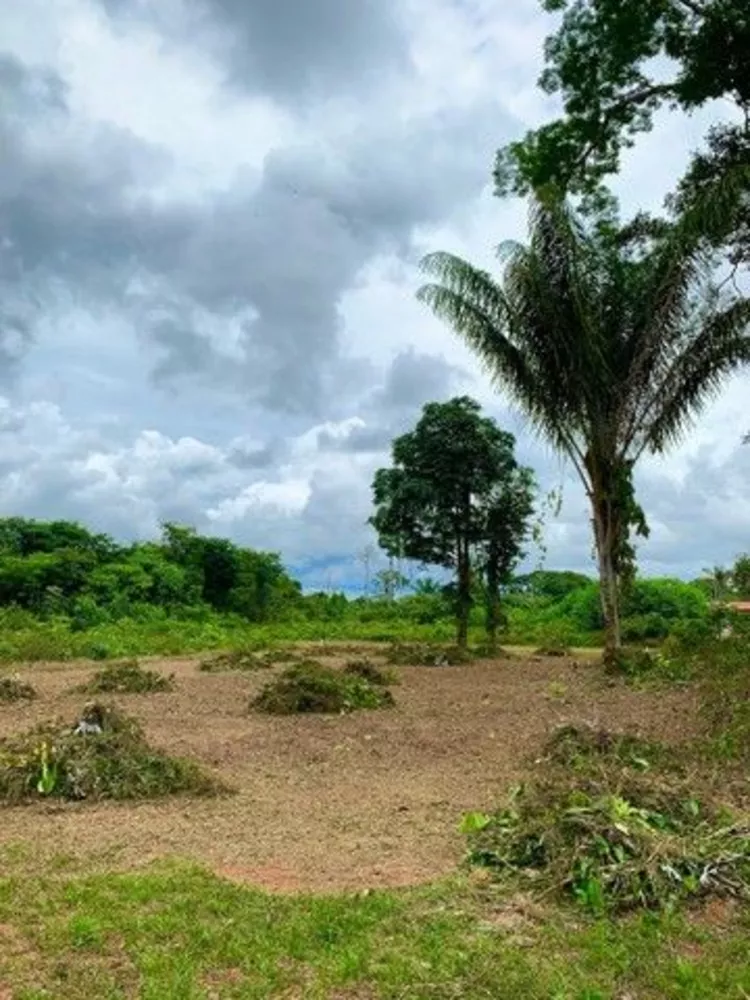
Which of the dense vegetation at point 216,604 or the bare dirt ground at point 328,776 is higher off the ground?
the dense vegetation at point 216,604

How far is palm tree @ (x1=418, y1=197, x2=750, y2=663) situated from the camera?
56.4ft

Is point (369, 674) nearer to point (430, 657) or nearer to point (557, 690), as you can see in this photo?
point (557, 690)

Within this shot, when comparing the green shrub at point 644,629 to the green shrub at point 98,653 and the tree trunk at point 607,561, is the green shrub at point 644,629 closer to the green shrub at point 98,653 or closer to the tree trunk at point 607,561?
the tree trunk at point 607,561

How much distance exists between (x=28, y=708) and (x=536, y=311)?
31.3 ft

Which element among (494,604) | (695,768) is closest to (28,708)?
(695,768)

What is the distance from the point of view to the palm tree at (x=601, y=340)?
17.2 meters

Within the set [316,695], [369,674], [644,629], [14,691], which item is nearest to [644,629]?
[644,629]

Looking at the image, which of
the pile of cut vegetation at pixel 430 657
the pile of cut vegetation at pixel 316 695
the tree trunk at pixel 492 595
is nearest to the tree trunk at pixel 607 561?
the pile of cut vegetation at pixel 430 657

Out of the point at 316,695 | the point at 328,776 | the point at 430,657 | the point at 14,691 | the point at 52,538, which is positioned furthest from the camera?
the point at 52,538

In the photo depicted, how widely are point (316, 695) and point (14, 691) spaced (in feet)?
13.5

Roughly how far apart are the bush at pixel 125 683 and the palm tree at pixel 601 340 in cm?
687

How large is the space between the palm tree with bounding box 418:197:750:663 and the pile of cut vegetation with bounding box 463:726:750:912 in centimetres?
1097

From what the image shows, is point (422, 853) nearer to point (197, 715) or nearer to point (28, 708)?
point (197, 715)

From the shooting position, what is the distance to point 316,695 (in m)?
12.8
